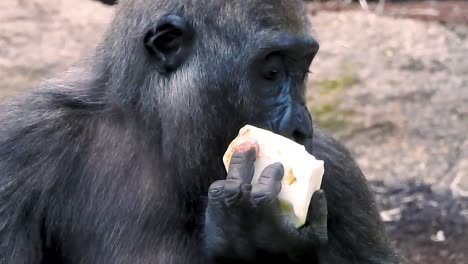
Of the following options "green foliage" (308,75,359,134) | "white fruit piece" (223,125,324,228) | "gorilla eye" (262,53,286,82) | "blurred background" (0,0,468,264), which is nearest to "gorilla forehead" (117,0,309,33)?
"gorilla eye" (262,53,286,82)

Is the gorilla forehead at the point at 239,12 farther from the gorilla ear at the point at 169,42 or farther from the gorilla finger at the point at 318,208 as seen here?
the gorilla finger at the point at 318,208

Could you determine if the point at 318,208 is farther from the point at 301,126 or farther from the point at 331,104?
the point at 331,104

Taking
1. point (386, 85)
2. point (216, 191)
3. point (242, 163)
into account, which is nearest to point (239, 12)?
point (242, 163)

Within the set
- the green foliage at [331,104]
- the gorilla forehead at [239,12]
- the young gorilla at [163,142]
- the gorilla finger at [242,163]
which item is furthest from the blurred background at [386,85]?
the gorilla finger at [242,163]

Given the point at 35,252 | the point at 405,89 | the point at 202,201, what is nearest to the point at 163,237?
the point at 202,201

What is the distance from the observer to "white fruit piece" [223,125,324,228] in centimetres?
382

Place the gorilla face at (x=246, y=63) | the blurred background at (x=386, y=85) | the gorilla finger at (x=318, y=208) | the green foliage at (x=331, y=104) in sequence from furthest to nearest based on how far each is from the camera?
the green foliage at (x=331, y=104), the blurred background at (x=386, y=85), the gorilla face at (x=246, y=63), the gorilla finger at (x=318, y=208)

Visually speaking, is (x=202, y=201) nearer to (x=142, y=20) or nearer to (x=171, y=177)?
(x=171, y=177)

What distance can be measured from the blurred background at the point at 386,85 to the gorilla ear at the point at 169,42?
314 cm

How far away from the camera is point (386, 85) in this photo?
27.9 feet

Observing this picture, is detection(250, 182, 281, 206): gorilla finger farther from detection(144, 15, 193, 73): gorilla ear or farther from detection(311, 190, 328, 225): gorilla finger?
detection(144, 15, 193, 73): gorilla ear

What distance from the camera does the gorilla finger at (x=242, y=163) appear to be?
380cm

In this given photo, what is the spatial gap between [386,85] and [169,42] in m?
4.68

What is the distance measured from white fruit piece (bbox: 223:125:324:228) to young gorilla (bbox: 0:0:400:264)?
58mm
